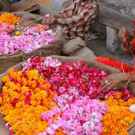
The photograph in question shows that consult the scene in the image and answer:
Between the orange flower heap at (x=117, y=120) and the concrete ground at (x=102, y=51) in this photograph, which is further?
the concrete ground at (x=102, y=51)

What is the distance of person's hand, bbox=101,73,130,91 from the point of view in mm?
3693

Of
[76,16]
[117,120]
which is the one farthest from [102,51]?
[117,120]

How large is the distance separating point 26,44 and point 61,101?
4.92 ft

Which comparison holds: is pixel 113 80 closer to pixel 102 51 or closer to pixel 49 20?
pixel 49 20

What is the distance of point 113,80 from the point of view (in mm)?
3699

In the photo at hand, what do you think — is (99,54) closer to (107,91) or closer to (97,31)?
→ (97,31)

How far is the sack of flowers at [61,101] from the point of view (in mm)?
3264

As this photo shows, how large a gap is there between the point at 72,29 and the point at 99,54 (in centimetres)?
47

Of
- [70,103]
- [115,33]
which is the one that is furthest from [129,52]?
[70,103]

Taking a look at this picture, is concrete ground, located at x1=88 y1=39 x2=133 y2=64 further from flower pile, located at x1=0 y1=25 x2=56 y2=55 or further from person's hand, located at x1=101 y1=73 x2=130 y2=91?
person's hand, located at x1=101 y1=73 x2=130 y2=91

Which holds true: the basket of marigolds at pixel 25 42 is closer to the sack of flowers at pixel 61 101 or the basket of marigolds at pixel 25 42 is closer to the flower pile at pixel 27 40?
the flower pile at pixel 27 40

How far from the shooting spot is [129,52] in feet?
18.6

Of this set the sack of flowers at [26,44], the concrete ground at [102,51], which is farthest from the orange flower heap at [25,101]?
the concrete ground at [102,51]

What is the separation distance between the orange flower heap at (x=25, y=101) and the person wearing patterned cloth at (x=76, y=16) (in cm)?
189
